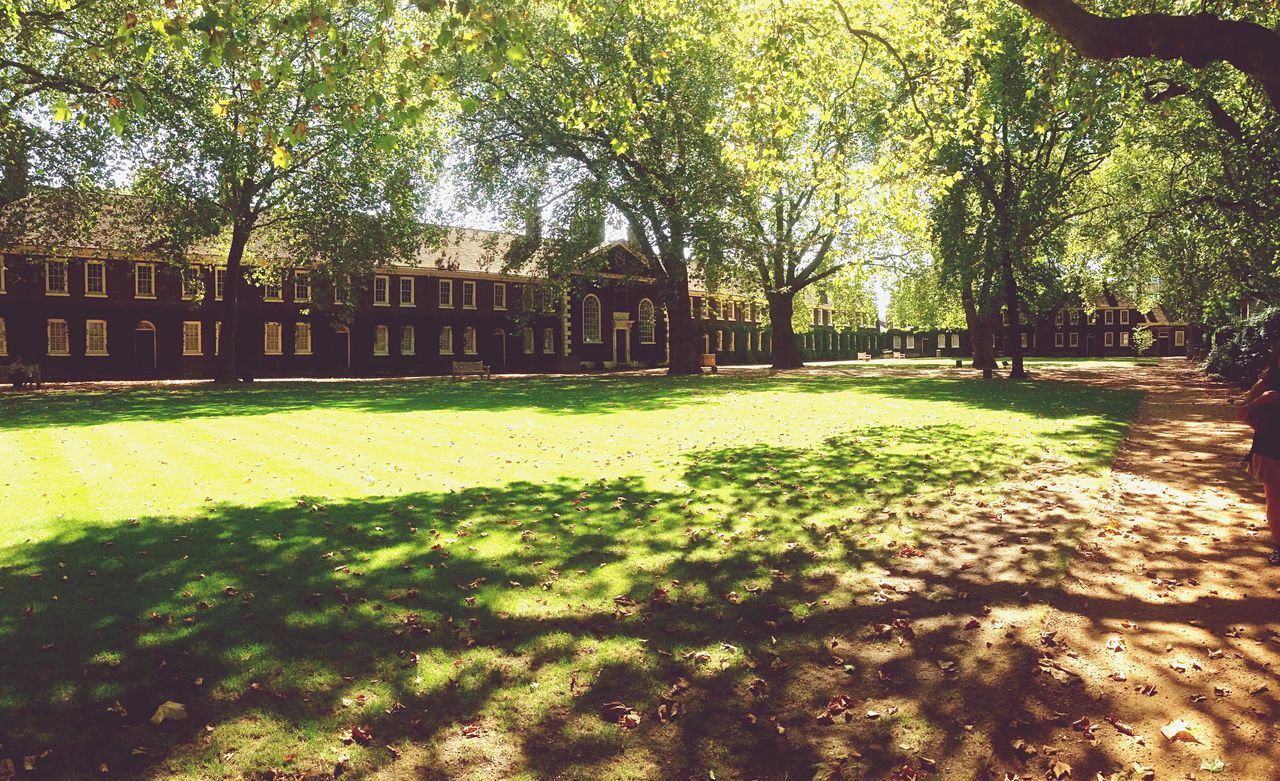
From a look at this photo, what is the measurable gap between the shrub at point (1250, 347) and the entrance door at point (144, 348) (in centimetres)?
5186

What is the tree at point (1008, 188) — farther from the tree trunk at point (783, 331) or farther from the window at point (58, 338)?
the window at point (58, 338)

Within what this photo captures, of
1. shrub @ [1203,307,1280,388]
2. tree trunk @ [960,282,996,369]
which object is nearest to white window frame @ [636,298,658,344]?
tree trunk @ [960,282,996,369]

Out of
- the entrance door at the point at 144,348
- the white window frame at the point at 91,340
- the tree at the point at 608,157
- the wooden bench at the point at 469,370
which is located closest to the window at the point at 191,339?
the entrance door at the point at 144,348

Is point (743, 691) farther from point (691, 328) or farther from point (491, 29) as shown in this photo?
point (691, 328)

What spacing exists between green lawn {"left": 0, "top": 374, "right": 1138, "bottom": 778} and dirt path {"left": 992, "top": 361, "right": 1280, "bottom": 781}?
0.73 metres

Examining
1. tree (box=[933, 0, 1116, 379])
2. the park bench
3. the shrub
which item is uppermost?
tree (box=[933, 0, 1116, 379])

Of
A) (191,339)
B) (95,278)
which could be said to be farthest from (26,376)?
(191,339)

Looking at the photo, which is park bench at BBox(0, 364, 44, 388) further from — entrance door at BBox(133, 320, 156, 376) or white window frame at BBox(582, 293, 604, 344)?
white window frame at BBox(582, 293, 604, 344)

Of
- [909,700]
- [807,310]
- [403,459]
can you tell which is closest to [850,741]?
[909,700]

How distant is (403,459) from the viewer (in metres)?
12.2

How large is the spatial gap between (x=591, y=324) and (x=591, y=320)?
0.32 m

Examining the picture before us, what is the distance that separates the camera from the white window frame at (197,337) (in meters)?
44.3

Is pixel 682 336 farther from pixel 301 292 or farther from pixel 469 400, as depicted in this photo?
pixel 301 292

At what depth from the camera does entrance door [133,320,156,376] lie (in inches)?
1684
